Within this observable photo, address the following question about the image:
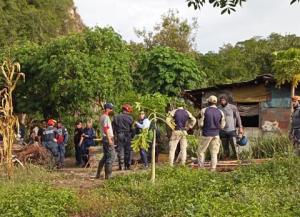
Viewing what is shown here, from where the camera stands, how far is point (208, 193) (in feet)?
31.7

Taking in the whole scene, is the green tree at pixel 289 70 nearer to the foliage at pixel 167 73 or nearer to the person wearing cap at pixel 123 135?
the person wearing cap at pixel 123 135

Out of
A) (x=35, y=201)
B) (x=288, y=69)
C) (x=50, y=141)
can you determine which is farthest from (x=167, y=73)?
(x=35, y=201)

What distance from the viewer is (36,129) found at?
76.5ft

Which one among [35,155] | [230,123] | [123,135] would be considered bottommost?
[35,155]

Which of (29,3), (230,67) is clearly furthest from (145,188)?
(29,3)

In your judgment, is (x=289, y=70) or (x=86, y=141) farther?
(x=86, y=141)

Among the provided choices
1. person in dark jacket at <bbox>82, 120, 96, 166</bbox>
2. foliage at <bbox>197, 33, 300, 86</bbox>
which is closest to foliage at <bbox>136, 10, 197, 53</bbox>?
foliage at <bbox>197, 33, 300, 86</bbox>

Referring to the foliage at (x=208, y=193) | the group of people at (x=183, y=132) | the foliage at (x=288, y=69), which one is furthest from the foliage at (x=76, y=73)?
the foliage at (x=208, y=193)

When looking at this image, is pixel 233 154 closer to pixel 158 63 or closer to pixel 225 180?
pixel 225 180

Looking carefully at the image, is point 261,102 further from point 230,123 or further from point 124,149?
point 124,149

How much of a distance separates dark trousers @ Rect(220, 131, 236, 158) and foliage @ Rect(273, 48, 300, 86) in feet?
14.9

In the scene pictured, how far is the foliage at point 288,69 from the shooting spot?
19.7 m

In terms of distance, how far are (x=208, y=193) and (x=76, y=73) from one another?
51.9 feet

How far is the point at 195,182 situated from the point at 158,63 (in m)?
15.7
